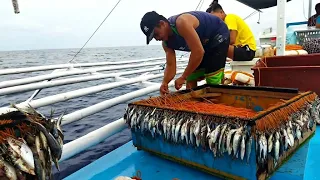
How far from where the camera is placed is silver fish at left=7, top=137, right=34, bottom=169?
4.98 ft

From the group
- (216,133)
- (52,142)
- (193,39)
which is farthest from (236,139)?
(193,39)

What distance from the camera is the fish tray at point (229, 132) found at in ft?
7.54

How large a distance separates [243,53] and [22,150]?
218 inches

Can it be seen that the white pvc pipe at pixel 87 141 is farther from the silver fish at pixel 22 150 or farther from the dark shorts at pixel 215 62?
the dark shorts at pixel 215 62

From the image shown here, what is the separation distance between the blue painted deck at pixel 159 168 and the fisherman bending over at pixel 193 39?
1265 millimetres

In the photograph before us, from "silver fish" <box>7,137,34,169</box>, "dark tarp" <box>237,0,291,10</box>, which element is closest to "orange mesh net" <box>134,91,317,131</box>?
"silver fish" <box>7,137,34,169</box>

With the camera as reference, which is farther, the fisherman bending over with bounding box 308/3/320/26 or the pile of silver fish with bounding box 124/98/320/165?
the fisherman bending over with bounding box 308/3/320/26

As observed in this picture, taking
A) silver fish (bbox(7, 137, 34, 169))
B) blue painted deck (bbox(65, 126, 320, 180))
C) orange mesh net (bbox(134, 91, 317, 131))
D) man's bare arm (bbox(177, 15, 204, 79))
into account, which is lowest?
blue painted deck (bbox(65, 126, 320, 180))

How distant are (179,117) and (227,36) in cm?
231

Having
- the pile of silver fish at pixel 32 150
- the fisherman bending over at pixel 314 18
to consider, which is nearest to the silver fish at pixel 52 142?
the pile of silver fish at pixel 32 150

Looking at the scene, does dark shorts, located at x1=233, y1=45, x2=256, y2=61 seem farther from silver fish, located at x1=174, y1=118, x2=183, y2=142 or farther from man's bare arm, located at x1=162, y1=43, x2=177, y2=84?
silver fish, located at x1=174, y1=118, x2=183, y2=142

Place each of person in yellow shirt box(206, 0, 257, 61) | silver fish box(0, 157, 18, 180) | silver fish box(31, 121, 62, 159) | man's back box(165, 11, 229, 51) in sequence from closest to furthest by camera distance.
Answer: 1. silver fish box(0, 157, 18, 180)
2. silver fish box(31, 121, 62, 159)
3. man's back box(165, 11, 229, 51)
4. person in yellow shirt box(206, 0, 257, 61)

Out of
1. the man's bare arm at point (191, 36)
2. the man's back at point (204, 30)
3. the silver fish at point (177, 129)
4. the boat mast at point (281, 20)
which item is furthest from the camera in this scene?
the boat mast at point (281, 20)

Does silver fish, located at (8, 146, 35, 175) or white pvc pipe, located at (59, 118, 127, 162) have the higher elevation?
silver fish, located at (8, 146, 35, 175)
